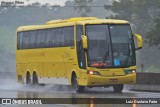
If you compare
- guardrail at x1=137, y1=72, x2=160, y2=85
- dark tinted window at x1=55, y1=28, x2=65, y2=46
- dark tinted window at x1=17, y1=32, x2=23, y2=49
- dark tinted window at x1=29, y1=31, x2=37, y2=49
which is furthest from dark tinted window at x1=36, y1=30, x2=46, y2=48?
guardrail at x1=137, y1=72, x2=160, y2=85

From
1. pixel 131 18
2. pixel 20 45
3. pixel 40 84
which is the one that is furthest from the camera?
Answer: pixel 131 18

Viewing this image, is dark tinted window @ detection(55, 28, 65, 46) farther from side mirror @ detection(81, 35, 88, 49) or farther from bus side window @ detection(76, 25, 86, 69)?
side mirror @ detection(81, 35, 88, 49)

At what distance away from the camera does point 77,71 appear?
97.9 feet

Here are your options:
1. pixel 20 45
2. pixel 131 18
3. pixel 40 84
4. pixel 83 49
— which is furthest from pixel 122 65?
pixel 131 18

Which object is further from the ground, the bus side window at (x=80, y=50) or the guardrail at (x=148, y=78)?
the bus side window at (x=80, y=50)

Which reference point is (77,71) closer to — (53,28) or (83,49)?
(83,49)

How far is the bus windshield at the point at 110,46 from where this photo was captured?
2895cm

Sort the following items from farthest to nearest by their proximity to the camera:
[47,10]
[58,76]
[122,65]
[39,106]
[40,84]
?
[47,10] → [40,84] → [58,76] → [122,65] → [39,106]

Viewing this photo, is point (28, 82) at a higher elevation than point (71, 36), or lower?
lower

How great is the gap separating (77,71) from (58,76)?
352cm

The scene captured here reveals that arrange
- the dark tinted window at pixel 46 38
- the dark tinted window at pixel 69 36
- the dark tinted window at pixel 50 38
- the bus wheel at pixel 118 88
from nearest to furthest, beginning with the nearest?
1. the bus wheel at pixel 118 88
2. the dark tinted window at pixel 69 36
3. the dark tinted window at pixel 46 38
4. the dark tinted window at pixel 50 38

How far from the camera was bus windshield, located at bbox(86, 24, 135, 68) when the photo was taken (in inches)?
1140

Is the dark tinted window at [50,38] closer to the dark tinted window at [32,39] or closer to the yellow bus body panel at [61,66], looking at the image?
the yellow bus body panel at [61,66]

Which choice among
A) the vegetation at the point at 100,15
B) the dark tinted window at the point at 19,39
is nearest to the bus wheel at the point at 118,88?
the dark tinted window at the point at 19,39
